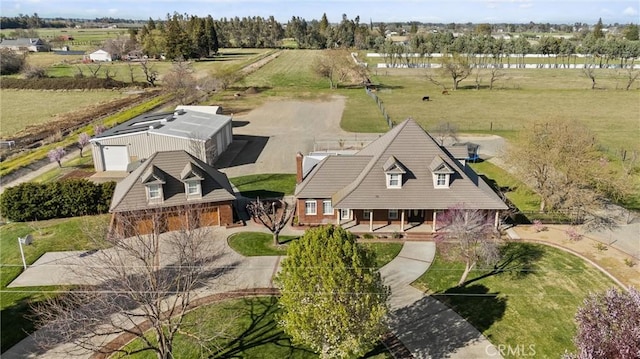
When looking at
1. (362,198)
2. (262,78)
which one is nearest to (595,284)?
(362,198)

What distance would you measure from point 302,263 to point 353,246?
2.14 m

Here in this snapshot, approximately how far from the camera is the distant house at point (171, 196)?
103ft

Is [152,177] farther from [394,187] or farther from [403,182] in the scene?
[403,182]

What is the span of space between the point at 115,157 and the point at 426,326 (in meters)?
36.2

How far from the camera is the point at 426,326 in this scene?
2267 cm

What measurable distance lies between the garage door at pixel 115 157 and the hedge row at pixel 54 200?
11.0 m

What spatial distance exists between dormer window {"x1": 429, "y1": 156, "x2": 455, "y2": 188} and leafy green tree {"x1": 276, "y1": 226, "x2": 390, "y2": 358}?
48.9ft

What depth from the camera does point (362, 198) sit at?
3216cm

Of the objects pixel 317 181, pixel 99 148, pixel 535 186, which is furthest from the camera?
pixel 99 148

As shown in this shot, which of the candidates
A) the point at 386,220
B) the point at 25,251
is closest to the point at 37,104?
the point at 25,251

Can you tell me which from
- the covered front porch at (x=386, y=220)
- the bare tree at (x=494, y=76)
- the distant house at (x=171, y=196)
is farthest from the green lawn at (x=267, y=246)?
the bare tree at (x=494, y=76)

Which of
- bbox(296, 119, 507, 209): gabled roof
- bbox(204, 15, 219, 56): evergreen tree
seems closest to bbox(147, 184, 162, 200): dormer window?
bbox(296, 119, 507, 209): gabled roof

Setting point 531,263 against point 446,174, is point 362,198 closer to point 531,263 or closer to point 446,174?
point 446,174

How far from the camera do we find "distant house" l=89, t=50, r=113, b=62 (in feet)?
480
